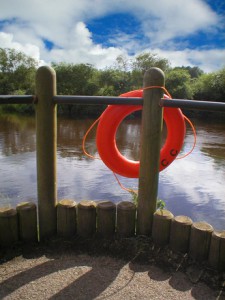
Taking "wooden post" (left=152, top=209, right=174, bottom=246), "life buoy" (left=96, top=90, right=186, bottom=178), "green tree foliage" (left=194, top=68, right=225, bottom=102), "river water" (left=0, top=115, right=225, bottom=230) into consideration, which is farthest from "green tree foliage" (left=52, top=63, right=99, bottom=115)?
"wooden post" (left=152, top=209, right=174, bottom=246)

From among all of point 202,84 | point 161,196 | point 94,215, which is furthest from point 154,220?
point 202,84

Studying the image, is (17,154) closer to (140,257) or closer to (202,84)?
(140,257)

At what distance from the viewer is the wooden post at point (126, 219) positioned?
6.52 ft

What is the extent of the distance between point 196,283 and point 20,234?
1.18 metres

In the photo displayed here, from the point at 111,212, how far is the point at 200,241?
0.61 meters

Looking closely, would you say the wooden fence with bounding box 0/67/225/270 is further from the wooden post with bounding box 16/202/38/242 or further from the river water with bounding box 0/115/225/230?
the river water with bounding box 0/115/225/230

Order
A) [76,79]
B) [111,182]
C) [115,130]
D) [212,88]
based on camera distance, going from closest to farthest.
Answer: [115,130], [111,182], [212,88], [76,79]

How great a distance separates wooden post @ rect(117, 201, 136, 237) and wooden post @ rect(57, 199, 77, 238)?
32 centimetres

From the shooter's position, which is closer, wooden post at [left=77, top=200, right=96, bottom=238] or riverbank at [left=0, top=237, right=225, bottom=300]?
riverbank at [left=0, top=237, right=225, bottom=300]

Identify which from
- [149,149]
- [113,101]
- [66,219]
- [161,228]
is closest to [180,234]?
[161,228]

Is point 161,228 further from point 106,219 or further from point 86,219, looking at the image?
point 86,219

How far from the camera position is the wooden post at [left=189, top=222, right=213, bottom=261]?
177 centimetres

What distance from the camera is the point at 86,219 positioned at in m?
2.01

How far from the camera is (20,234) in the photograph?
198cm
